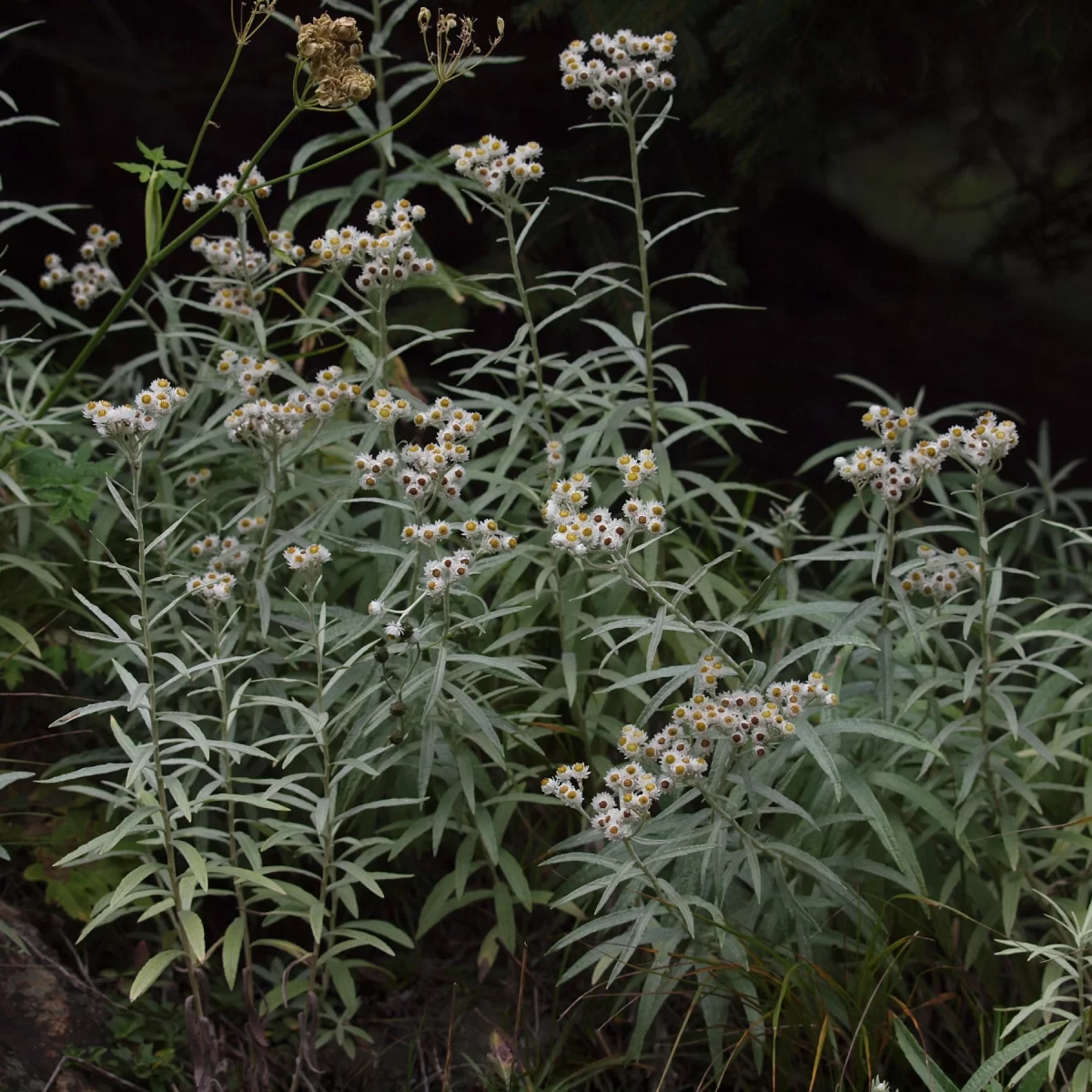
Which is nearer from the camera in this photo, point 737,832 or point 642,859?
point 642,859

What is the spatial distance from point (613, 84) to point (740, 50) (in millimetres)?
700

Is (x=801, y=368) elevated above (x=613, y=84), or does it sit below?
below

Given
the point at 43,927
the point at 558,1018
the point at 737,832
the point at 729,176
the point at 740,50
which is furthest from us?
the point at 729,176

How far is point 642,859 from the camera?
2338mm

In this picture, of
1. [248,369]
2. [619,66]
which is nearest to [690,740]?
[248,369]

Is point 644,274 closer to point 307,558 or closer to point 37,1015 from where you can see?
point 307,558

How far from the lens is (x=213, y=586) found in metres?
2.41

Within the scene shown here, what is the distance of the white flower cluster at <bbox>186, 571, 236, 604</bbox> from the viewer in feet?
7.74


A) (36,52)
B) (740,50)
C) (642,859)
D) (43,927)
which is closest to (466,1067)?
(642,859)

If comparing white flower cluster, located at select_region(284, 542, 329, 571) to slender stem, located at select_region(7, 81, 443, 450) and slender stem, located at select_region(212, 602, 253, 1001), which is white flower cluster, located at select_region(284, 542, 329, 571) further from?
slender stem, located at select_region(7, 81, 443, 450)

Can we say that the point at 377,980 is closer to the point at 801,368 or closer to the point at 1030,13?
the point at 801,368

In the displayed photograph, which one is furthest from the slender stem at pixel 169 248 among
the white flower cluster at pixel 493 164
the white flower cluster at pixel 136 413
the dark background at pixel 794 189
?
the dark background at pixel 794 189

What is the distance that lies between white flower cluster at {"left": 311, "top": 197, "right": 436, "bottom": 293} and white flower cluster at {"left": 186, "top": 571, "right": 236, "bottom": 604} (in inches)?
26.2

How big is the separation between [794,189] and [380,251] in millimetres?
2001
